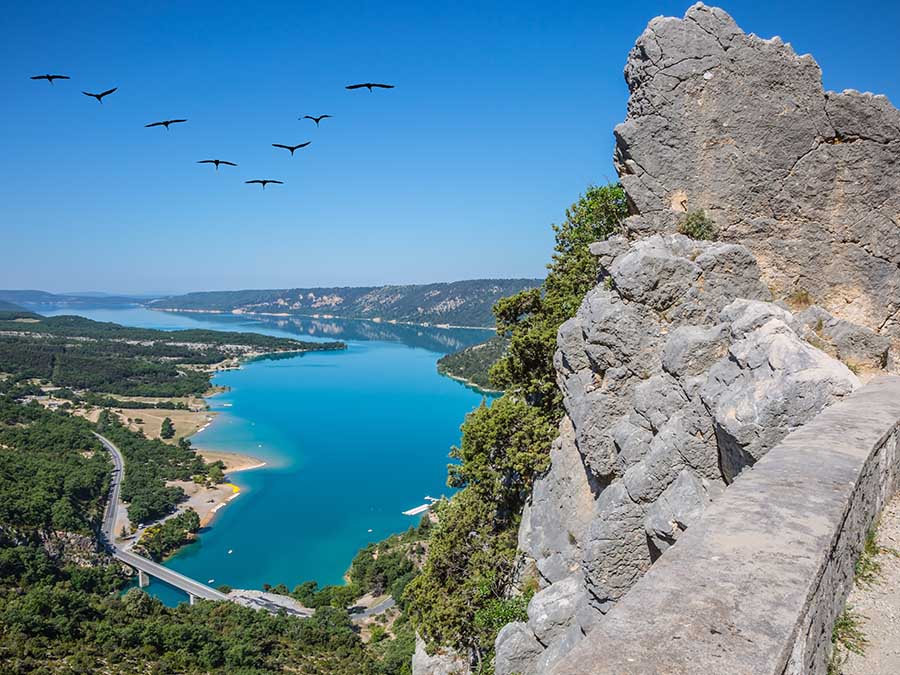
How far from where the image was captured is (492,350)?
16075 cm

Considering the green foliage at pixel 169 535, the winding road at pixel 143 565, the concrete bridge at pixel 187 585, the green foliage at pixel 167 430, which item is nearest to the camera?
the concrete bridge at pixel 187 585

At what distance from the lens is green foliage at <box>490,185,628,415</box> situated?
14734mm

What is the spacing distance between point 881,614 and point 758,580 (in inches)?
81.1

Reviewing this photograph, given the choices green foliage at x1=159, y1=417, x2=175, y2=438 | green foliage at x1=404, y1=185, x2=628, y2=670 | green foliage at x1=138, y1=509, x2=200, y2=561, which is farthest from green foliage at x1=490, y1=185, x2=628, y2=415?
green foliage at x1=159, y1=417, x2=175, y2=438

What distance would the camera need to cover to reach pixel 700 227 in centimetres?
1164

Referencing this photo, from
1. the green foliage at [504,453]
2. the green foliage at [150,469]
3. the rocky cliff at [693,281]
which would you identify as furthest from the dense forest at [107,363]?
the rocky cliff at [693,281]

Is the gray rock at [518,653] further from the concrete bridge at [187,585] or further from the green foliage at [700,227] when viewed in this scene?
the concrete bridge at [187,585]

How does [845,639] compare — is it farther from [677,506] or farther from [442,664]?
[442,664]

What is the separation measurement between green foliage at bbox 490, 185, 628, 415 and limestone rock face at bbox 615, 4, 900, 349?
2.52m

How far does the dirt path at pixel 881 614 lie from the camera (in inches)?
157

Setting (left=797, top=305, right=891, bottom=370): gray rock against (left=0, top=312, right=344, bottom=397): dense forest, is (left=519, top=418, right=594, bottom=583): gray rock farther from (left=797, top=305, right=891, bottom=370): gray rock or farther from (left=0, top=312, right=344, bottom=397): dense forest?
(left=0, top=312, right=344, bottom=397): dense forest

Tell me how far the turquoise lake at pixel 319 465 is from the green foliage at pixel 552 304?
4914 centimetres

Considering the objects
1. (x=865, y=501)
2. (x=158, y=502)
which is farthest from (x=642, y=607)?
(x=158, y=502)

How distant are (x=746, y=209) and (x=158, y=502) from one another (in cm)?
7470
